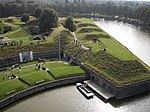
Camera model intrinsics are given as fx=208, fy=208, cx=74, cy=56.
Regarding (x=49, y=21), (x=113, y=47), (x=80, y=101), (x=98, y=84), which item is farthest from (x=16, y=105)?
(x=49, y=21)

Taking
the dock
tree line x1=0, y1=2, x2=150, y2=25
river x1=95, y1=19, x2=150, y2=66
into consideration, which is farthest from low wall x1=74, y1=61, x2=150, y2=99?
tree line x1=0, y1=2, x2=150, y2=25

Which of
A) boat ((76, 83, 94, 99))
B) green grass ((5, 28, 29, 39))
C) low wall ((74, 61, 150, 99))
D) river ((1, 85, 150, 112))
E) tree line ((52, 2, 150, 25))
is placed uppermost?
tree line ((52, 2, 150, 25))

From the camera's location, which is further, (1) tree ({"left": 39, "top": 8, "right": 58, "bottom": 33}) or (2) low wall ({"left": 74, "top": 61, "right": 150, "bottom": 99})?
(1) tree ({"left": 39, "top": 8, "right": 58, "bottom": 33})

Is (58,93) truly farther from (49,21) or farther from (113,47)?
(49,21)

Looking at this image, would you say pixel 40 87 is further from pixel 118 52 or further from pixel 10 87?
pixel 118 52

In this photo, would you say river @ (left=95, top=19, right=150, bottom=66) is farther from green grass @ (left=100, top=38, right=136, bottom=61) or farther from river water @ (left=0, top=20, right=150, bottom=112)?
river water @ (left=0, top=20, right=150, bottom=112)
